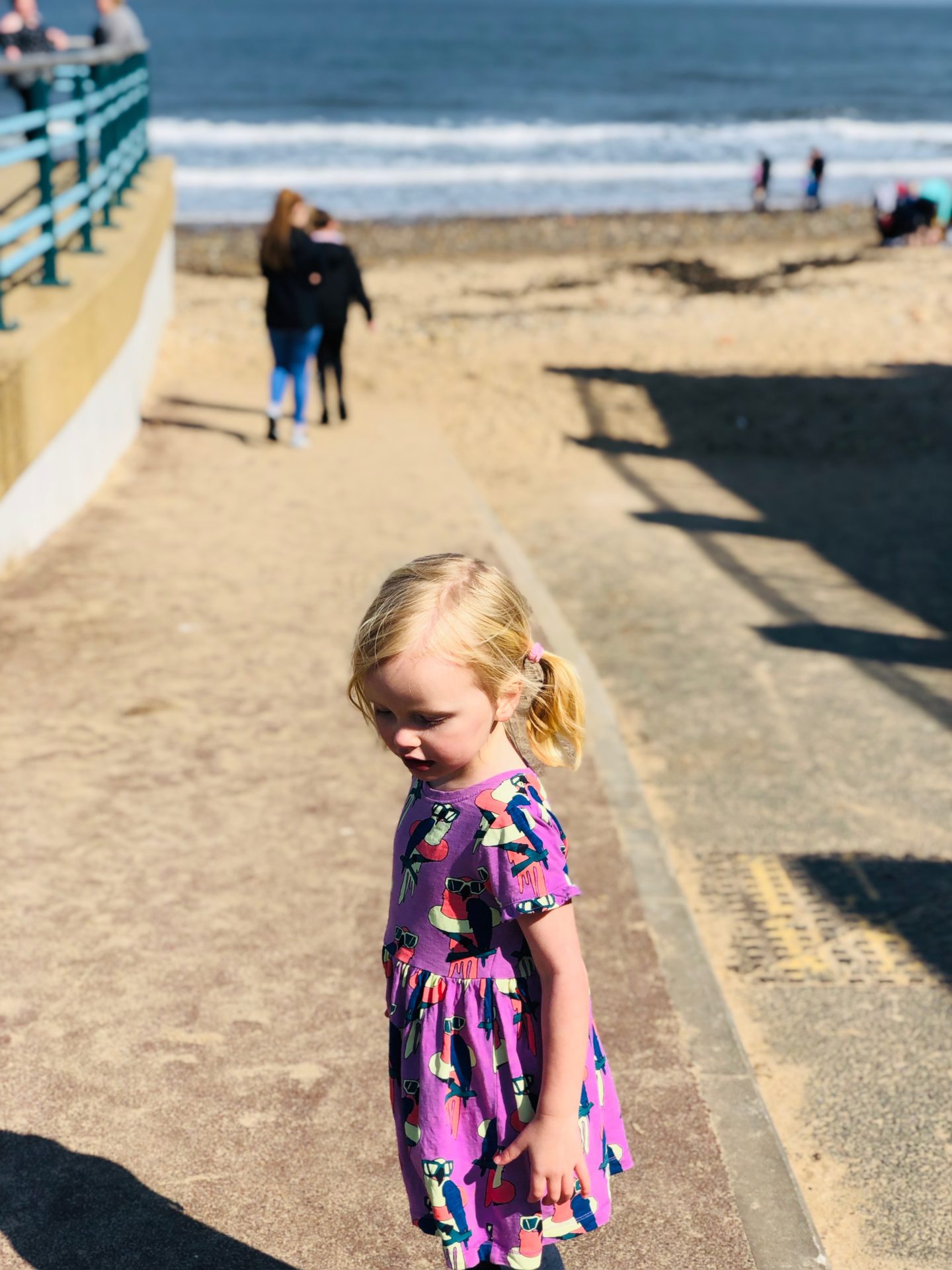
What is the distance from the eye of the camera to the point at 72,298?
8047 millimetres

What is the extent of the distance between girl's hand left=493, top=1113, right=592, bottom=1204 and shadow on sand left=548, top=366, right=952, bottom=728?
16.6 feet

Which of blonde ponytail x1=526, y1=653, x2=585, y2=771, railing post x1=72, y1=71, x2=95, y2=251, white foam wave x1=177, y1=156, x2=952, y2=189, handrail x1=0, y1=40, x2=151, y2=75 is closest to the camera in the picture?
blonde ponytail x1=526, y1=653, x2=585, y2=771

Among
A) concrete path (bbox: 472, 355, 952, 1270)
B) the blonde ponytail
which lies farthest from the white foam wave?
the blonde ponytail

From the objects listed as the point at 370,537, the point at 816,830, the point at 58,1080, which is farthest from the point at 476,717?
the point at 370,537

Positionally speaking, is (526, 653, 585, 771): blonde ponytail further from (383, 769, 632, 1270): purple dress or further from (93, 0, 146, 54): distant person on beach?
A: (93, 0, 146, 54): distant person on beach

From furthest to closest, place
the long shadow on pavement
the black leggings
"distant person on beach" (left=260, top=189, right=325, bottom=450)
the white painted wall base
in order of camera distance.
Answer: the black leggings
"distant person on beach" (left=260, top=189, right=325, bottom=450)
the white painted wall base
the long shadow on pavement

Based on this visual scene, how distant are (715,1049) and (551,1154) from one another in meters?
1.66

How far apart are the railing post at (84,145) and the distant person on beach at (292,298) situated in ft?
4.15

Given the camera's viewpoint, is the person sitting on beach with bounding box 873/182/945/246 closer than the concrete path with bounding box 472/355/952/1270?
No

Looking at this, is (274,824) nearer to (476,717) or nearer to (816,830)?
(816,830)

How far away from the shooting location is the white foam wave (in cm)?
3662

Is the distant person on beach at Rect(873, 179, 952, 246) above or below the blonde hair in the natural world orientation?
below

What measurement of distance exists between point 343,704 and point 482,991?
147 inches

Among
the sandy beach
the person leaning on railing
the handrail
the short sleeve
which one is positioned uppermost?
the short sleeve
